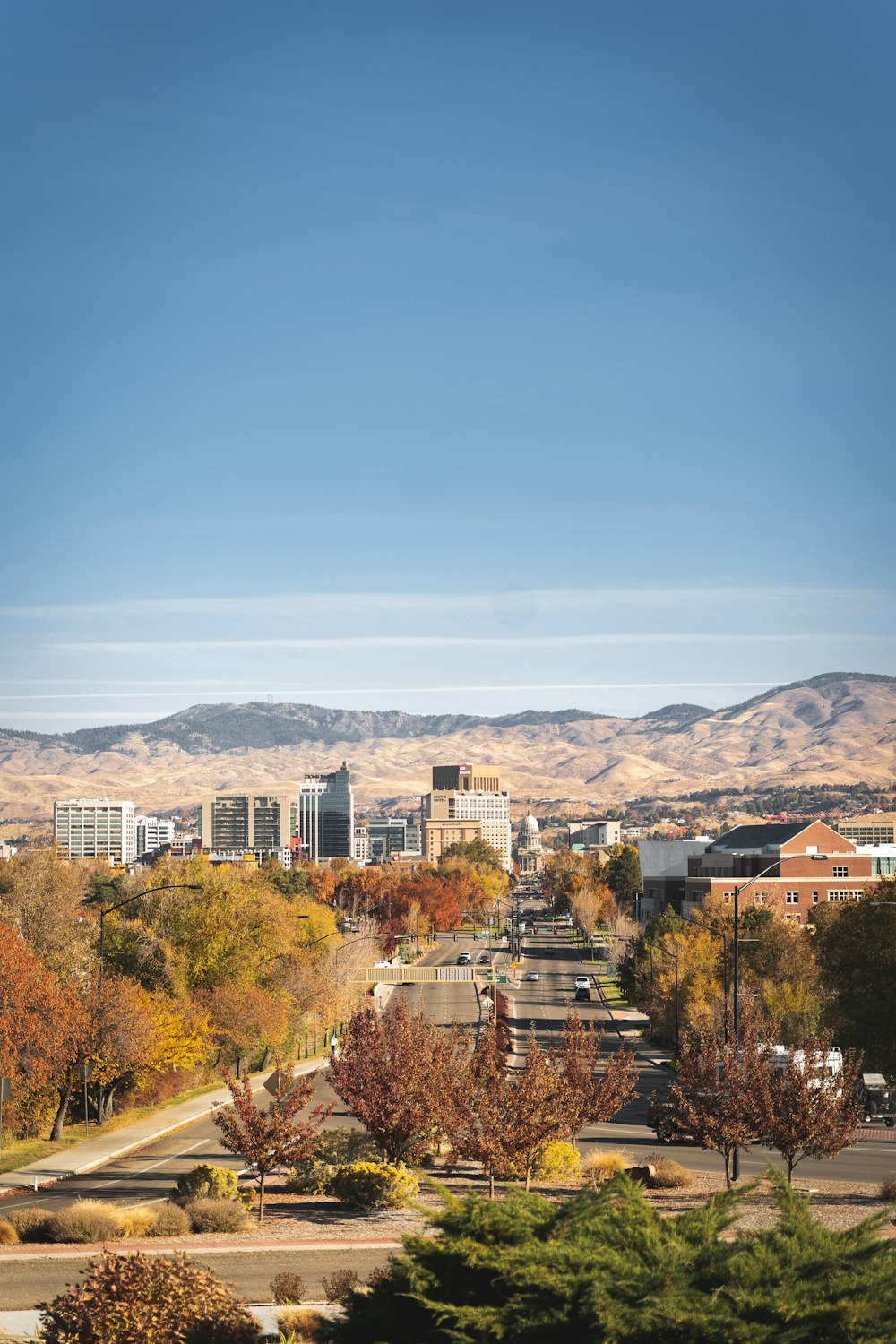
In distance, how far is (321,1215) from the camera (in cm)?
3250

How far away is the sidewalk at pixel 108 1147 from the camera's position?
39344mm

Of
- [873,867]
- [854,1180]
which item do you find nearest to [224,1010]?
[854,1180]

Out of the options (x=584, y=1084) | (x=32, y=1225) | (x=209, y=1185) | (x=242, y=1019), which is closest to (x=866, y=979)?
(x=584, y=1084)

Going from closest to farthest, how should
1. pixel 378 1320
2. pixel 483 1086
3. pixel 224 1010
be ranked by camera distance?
1. pixel 378 1320
2. pixel 483 1086
3. pixel 224 1010

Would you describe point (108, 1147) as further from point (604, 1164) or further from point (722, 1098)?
point (722, 1098)

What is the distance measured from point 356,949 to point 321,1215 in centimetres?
5418

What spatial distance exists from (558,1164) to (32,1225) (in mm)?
13237

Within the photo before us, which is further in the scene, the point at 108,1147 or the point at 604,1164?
the point at 108,1147

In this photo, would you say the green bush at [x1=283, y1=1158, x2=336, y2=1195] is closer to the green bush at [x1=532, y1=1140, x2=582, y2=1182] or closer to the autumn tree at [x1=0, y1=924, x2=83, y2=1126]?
the green bush at [x1=532, y1=1140, x2=582, y2=1182]

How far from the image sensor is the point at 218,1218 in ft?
99.7

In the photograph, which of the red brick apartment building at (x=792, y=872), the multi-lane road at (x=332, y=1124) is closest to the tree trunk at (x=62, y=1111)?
the multi-lane road at (x=332, y=1124)

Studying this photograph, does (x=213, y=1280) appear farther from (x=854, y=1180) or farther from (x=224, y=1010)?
(x=224, y=1010)

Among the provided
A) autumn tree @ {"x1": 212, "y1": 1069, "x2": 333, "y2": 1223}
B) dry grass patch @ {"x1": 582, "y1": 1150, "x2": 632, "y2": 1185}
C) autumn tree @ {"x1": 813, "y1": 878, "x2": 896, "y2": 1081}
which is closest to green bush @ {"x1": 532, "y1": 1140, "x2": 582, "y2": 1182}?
dry grass patch @ {"x1": 582, "y1": 1150, "x2": 632, "y2": 1185}

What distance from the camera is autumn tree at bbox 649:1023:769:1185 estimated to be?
3300cm
